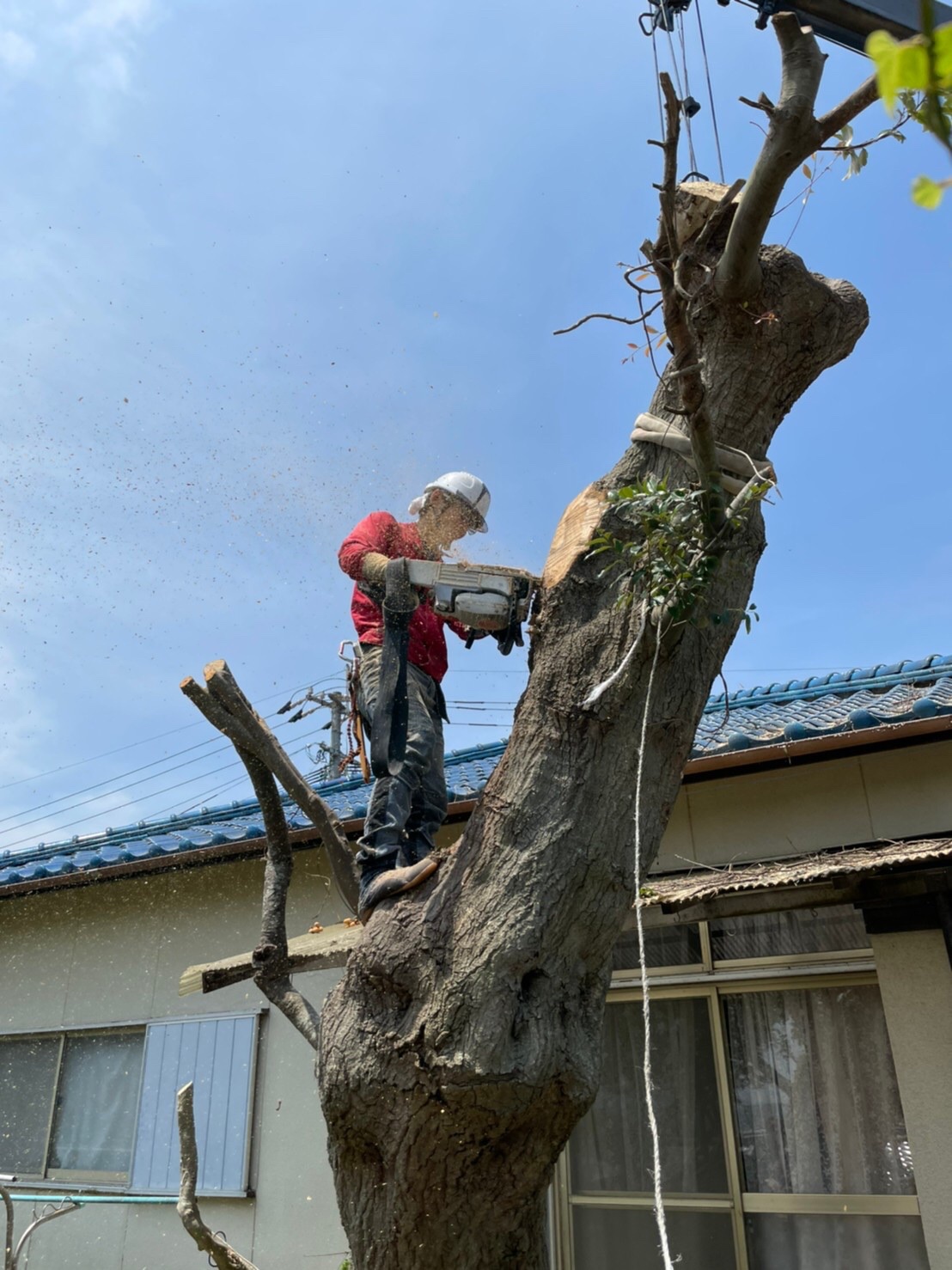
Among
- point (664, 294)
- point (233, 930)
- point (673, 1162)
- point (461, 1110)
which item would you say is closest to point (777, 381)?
point (664, 294)

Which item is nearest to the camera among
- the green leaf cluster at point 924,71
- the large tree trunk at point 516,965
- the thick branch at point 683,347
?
the green leaf cluster at point 924,71

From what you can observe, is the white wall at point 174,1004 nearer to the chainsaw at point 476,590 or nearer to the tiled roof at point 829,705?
the tiled roof at point 829,705

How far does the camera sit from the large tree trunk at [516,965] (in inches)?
87.0

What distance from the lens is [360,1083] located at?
230 centimetres

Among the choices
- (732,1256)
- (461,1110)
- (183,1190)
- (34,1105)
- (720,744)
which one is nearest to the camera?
(461,1110)

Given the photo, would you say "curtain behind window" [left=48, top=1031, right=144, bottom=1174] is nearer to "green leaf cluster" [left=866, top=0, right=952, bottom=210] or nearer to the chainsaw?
the chainsaw

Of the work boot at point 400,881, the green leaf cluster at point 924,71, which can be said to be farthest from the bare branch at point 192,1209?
the green leaf cluster at point 924,71

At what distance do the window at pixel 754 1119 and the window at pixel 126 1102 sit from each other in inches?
80.1

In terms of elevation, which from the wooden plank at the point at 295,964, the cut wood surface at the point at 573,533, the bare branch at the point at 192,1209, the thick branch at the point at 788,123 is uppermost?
the thick branch at the point at 788,123

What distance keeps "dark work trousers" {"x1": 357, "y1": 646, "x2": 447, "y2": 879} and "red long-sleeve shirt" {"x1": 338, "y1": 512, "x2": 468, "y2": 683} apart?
7cm

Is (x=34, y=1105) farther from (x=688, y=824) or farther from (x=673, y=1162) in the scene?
(x=688, y=824)

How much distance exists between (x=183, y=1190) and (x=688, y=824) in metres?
3.12

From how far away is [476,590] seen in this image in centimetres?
330

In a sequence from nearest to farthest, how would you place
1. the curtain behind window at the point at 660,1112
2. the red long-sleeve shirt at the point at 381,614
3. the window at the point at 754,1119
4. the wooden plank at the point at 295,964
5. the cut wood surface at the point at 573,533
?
the cut wood surface at the point at 573,533 < the red long-sleeve shirt at the point at 381,614 < the wooden plank at the point at 295,964 < the window at the point at 754,1119 < the curtain behind window at the point at 660,1112
